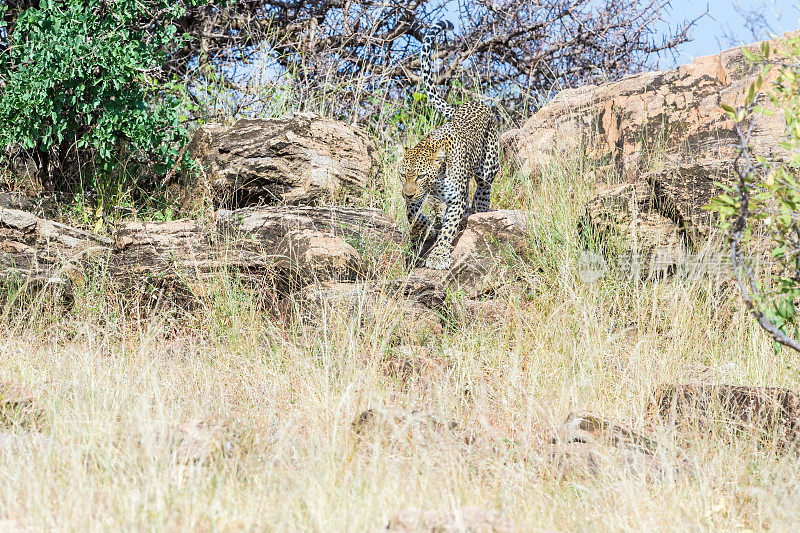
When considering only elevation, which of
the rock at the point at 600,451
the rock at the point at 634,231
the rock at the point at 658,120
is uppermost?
the rock at the point at 658,120

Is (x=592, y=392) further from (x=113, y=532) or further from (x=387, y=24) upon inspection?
(x=387, y=24)

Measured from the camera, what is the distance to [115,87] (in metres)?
6.81

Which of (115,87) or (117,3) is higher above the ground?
(117,3)

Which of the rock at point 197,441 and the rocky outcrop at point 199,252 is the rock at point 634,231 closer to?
the rocky outcrop at point 199,252

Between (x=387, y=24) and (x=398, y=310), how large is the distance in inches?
232

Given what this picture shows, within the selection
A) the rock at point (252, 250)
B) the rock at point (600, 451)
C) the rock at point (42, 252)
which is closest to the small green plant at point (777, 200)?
the rock at point (600, 451)

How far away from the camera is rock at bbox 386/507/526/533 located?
2502 mm

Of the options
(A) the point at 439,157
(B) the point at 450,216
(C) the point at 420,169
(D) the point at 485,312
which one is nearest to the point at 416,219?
(B) the point at 450,216

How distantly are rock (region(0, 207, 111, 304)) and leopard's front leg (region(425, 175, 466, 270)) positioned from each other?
2.66 meters

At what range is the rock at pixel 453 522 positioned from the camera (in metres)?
2.50

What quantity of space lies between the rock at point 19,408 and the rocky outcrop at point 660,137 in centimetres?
435

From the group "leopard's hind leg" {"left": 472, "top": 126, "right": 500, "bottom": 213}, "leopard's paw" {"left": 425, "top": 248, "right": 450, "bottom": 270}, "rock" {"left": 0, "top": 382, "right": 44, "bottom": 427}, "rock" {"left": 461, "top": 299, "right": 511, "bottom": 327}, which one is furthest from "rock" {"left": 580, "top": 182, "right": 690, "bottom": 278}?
"rock" {"left": 0, "top": 382, "right": 44, "bottom": 427}

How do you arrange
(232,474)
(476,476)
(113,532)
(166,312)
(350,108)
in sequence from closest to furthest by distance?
(113,532)
(232,474)
(476,476)
(166,312)
(350,108)

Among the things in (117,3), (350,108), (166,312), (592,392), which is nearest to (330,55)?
(350,108)
